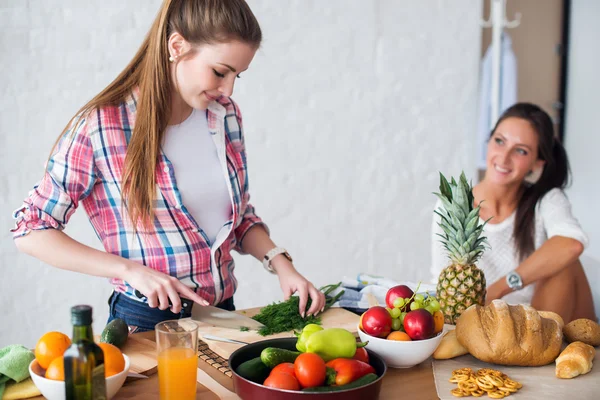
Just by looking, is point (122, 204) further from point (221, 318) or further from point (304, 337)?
point (304, 337)

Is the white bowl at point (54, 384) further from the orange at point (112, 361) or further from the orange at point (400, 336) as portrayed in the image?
the orange at point (400, 336)

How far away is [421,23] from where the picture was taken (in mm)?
3623

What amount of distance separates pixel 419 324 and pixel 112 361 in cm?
64

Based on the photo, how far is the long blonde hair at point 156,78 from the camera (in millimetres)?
1557

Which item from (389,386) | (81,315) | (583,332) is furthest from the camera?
(583,332)

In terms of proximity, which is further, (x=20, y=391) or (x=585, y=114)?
(x=585, y=114)

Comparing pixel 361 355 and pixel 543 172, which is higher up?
pixel 543 172

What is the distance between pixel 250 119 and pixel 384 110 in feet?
2.81

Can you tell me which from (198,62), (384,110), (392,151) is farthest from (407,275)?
(198,62)

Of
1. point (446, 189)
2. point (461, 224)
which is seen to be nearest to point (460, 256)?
point (461, 224)

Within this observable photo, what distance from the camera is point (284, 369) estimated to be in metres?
1.09

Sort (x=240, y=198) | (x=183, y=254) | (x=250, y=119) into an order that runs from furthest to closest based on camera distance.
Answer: (x=250, y=119)
(x=240, y=198)
(x=183, y=254)

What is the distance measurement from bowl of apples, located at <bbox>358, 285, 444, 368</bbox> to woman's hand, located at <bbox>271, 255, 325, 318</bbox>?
0.97 ft

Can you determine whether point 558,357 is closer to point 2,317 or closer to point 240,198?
point 240,198
